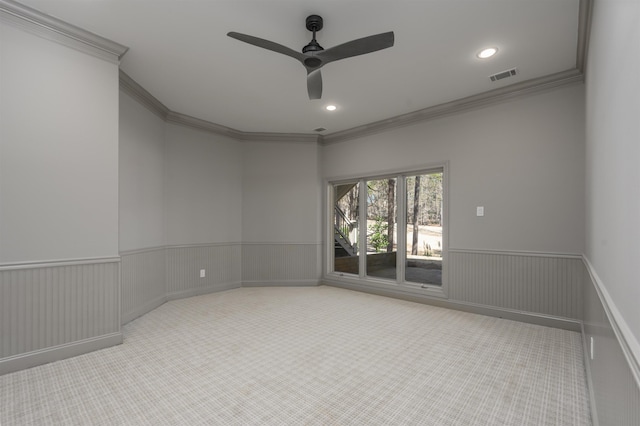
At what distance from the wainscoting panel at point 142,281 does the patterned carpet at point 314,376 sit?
0.78 ft

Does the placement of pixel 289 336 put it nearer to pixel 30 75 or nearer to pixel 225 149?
pixel 30 75

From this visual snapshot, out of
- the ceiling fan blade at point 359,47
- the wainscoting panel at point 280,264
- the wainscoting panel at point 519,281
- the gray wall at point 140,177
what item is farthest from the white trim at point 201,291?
the ceiling fan blade at point 359,47

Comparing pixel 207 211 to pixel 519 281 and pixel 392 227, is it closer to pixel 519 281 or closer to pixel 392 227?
pixel 392 227

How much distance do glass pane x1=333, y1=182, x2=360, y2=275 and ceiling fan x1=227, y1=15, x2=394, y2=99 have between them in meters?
3.33

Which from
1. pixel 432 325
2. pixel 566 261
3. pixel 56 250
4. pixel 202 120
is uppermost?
pixel 202 120

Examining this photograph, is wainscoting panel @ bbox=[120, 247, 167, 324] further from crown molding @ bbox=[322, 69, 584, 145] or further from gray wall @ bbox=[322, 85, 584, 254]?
gray wall @ bbox=[322, 85, 584, 254]

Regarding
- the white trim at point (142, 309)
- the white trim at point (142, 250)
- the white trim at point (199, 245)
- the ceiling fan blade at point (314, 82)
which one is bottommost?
the white trim at point (142, 309)

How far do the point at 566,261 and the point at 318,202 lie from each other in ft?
12.8

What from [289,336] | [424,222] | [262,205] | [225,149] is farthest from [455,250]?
[225,149]

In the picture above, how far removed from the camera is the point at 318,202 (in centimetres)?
612

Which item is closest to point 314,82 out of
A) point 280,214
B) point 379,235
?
point 379,235

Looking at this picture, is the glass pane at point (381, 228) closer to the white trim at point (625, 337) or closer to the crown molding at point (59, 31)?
the white trim at point (625, 337)

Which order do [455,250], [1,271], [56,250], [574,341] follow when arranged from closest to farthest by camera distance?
[1,271], [56,250], [574,341], [455,250]

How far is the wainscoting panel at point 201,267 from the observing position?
16.3ft
